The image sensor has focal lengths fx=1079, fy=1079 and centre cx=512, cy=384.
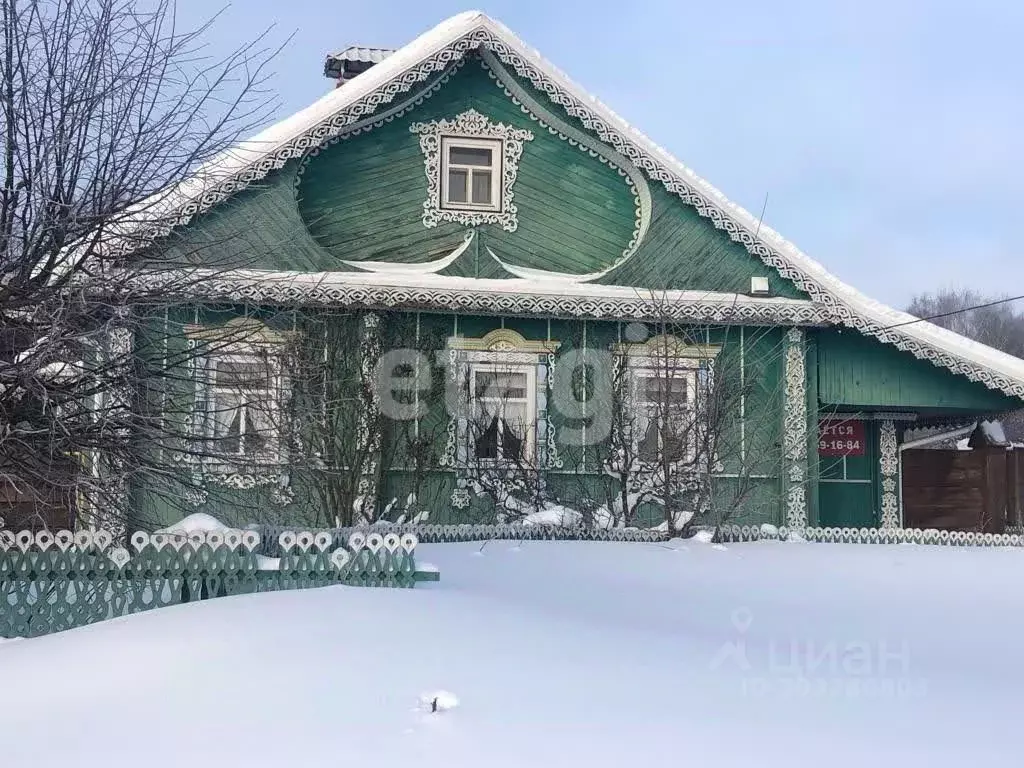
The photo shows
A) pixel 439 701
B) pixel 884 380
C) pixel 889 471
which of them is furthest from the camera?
pixel 889 471

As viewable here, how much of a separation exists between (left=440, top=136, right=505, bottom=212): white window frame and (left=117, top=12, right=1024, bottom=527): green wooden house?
0.09ft

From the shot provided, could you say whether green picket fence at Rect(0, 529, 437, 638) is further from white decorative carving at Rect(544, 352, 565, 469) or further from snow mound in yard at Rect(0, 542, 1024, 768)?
white decorative carving at Rect(544, 352, 565, 469)

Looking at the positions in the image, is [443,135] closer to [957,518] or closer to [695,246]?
[695,246]

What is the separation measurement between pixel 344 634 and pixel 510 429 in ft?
26.6

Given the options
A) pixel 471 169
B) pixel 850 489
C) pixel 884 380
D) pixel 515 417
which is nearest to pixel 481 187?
pixel 471 169

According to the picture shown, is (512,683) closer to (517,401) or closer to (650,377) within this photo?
(650,377)

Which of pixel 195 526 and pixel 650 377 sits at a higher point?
pixel 650 377

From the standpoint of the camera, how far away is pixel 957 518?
56.7 ft

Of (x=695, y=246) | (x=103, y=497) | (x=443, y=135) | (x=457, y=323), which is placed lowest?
(x=103, y=497)

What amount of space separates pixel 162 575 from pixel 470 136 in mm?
8630

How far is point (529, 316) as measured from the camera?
521 inches

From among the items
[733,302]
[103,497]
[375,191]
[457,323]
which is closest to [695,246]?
[733,302]
